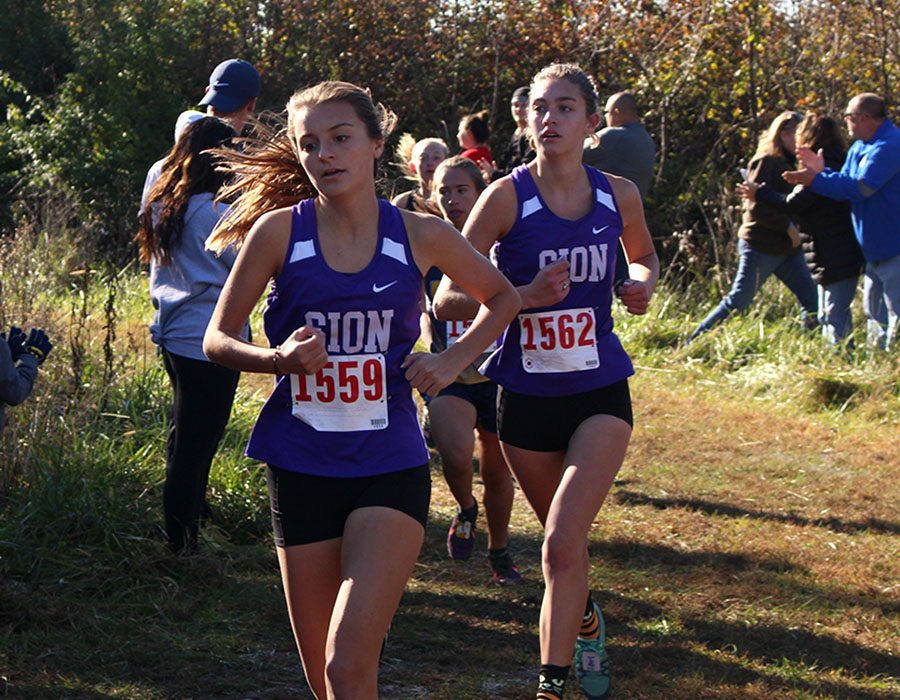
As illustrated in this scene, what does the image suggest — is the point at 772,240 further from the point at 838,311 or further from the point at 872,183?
the point at 872,183

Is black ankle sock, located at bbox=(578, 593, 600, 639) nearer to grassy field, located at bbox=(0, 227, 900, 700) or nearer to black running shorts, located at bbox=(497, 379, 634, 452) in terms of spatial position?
grassy field, located at bbox=(0, 227, 900, 700)

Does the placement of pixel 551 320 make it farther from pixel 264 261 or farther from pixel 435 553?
pixel 435 553

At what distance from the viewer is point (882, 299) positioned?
8820 mm

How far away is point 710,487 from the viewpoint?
701cm

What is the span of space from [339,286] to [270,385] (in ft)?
19.0

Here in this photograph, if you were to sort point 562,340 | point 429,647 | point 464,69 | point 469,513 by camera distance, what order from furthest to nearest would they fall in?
point 464,69
point 469,513
point 429,647
point 562,340

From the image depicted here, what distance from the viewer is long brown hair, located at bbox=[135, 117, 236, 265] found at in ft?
15.5

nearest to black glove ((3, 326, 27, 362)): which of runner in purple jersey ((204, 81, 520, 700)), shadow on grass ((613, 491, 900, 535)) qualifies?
runner in purple jersey ((204, 81, 520, 700))

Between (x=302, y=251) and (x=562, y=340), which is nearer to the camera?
(x=302, y=251)

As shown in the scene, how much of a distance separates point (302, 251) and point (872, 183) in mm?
6152

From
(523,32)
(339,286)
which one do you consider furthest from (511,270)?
(523,32)

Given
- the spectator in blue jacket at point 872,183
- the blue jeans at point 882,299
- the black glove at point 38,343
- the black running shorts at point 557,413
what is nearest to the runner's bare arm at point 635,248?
the black running shorts at point 557,413

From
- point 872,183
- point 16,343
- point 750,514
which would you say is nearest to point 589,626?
point 16,343

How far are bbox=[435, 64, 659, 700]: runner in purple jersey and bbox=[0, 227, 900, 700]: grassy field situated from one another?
2.27 feet
